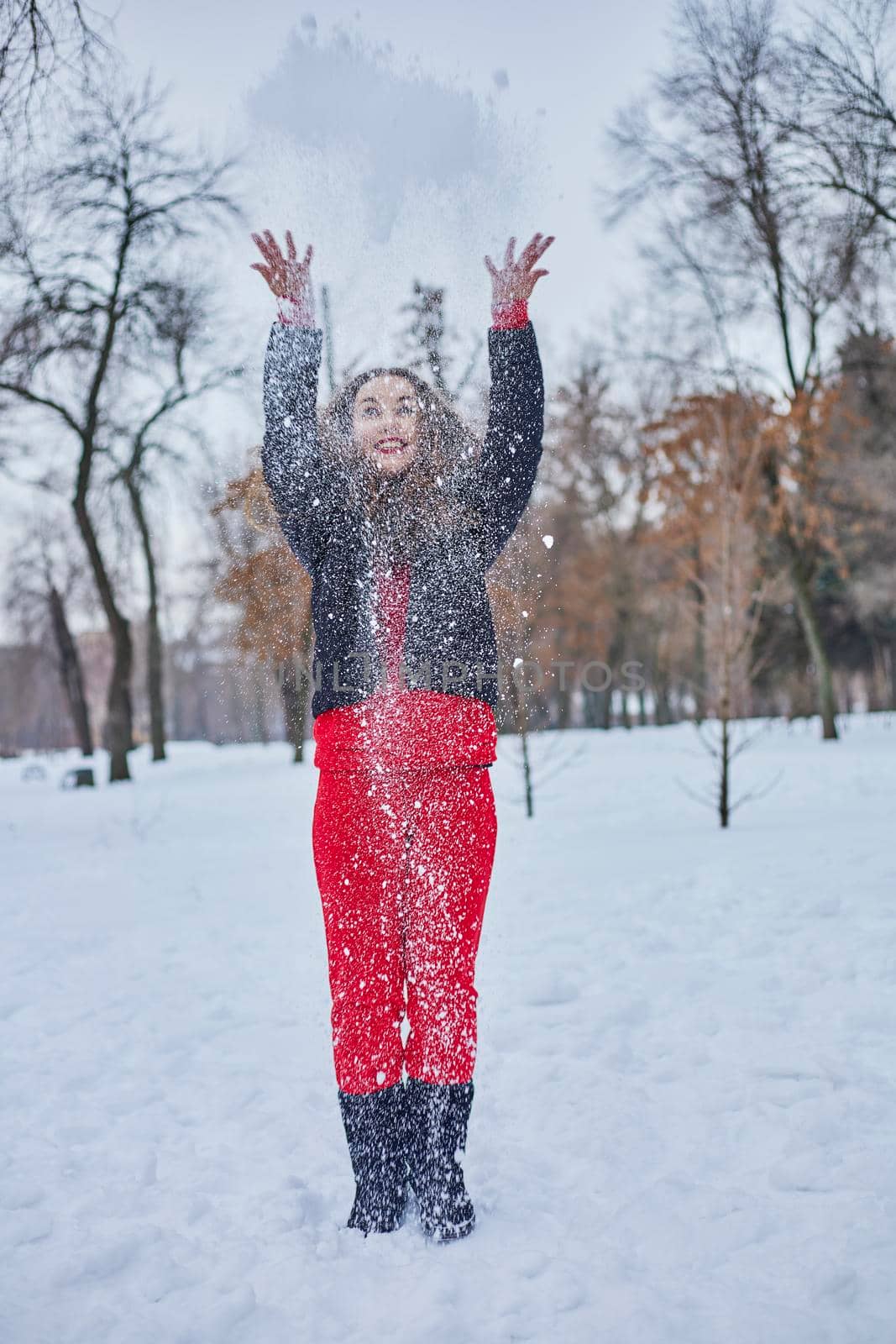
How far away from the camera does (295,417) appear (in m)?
2.05

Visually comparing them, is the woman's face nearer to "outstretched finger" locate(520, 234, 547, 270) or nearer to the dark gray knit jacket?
the dark gray knit jacket

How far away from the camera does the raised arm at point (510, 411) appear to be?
6.79ft

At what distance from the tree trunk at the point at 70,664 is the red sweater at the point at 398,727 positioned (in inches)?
943

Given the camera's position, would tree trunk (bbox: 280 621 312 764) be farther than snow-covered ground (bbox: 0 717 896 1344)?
Yes

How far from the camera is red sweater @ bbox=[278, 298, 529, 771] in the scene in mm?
1970

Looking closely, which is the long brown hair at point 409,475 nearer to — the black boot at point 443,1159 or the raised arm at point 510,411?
the raised arm at point 510,411

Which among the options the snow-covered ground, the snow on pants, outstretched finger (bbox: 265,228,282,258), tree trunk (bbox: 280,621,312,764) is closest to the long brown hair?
outstretched finger (bbox: 265,228,282,258)

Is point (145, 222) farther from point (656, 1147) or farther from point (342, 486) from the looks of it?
point (656, 1147)

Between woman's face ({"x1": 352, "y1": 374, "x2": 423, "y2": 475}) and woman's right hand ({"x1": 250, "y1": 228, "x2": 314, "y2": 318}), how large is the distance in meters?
0.26

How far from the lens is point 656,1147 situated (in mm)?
2400

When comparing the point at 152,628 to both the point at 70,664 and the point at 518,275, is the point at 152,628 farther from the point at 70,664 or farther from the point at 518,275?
the point at 518,275

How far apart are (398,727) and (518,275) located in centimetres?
111

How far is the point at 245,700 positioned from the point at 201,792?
11.3 meters

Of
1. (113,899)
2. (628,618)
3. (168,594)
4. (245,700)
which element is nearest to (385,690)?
(245,700)
